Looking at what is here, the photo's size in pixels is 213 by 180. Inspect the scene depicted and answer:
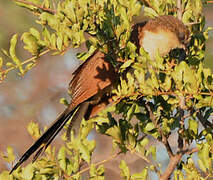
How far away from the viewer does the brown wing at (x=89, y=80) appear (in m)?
2.82

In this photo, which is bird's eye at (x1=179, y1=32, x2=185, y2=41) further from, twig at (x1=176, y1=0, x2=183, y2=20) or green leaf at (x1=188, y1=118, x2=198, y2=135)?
green leaf at (x1=188, y1=118, x2=198, y2=135)

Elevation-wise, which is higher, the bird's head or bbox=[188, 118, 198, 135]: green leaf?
the bird's head

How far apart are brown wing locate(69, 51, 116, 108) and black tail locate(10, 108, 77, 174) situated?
0.09 m

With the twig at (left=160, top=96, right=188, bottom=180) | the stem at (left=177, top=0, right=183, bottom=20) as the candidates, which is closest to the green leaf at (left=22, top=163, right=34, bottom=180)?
the twig at (left=160, top=96, right=188, bottom=180)

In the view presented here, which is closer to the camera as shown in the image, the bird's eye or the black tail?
the black tail

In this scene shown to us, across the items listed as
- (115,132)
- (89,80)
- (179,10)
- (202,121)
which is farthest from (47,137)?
(179,10)

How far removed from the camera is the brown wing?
9.24ft

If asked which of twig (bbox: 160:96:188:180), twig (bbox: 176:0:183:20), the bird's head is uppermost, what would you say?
twig (bbox: 176:0:183:20)

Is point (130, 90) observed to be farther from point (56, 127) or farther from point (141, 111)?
point (56, 127)

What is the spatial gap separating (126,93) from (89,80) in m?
1.07

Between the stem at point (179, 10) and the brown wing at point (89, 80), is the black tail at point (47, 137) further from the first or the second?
the stem at point (179, 10)

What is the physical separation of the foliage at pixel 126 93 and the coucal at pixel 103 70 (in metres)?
0.33

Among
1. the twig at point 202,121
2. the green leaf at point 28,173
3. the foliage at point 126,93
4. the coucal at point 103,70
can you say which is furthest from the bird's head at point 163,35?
the green leaf at point 28,173

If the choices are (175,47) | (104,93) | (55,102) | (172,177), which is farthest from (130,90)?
(55,102)
